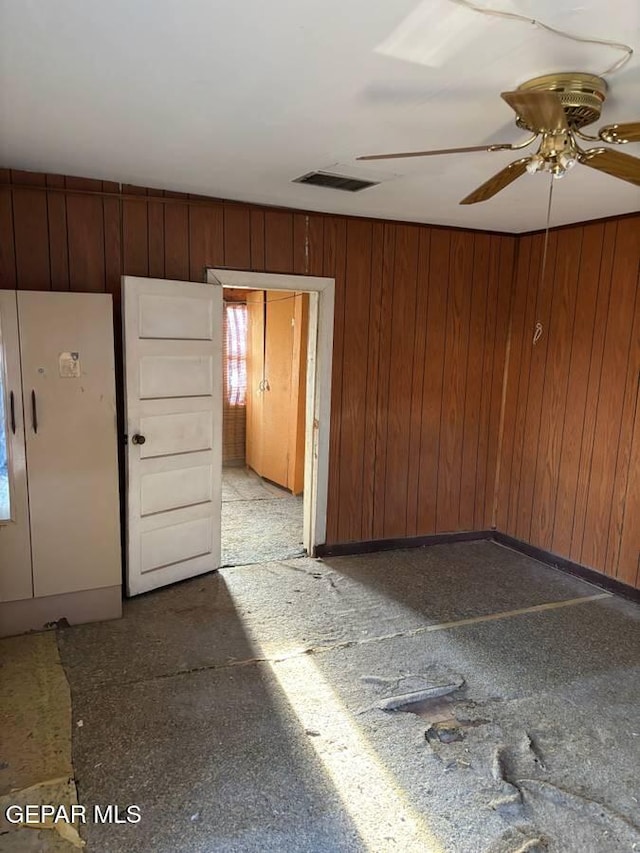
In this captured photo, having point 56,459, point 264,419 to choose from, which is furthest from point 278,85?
point 264,419

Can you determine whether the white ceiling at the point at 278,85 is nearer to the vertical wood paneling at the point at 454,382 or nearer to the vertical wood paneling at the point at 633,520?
the vertical wood paneling at the point at 454,382

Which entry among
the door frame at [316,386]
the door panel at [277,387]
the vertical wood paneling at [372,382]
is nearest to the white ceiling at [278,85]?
→ the door frame at [316,386]

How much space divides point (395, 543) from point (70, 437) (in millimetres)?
2604

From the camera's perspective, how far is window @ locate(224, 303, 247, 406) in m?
7.07

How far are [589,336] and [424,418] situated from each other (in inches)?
51.4

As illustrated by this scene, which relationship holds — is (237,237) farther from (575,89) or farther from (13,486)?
(575,89)

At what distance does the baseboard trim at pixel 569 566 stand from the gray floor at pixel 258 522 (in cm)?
172

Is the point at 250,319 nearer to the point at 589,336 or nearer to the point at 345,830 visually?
the point at 589,336

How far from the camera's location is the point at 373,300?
427 cm

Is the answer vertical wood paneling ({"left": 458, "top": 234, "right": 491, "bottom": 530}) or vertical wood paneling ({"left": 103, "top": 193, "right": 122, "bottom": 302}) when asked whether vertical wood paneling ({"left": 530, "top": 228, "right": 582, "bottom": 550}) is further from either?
vertical wood paneling ({"left": 103, "top": 193, "right": 122, "bottom": 302})

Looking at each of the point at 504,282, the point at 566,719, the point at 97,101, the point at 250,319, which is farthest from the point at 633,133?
the point at 250,319

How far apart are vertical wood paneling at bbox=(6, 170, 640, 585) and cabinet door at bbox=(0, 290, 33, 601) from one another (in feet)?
2.06

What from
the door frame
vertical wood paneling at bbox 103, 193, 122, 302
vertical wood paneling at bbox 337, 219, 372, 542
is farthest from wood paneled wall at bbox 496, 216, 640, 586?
vertical wood paneling at bbox 103, 193, 122, 302

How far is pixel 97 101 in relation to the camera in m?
2.18
